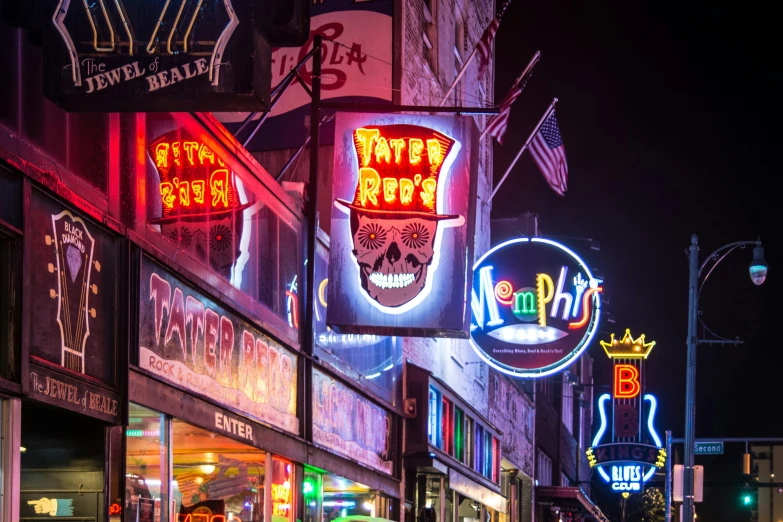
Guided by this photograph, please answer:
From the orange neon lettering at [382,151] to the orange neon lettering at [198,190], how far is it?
403cm

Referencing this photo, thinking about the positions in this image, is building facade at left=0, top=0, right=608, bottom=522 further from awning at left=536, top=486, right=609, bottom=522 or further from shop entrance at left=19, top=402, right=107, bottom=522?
awning at left=536, top=486, right=609, bottom=522

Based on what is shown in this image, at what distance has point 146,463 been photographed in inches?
424

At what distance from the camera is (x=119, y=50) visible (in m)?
8.02

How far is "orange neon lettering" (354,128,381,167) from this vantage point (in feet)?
51.2

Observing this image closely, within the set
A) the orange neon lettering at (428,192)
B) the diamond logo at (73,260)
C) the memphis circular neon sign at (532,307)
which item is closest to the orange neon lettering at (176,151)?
the diamond logo at (73,260)

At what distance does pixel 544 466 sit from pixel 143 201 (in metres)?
33.1

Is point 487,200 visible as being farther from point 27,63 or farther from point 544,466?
point 27,63

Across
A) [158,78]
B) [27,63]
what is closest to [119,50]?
[158,78]

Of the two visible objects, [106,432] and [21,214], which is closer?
[21,214]

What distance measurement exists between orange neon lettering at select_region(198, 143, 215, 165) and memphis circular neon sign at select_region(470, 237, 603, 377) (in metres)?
11.9

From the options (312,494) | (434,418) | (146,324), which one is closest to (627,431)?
(434,418)

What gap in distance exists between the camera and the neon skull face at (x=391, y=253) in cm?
1523

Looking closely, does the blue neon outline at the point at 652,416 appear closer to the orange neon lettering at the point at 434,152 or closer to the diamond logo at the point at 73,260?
the orange neon lettering at the point at 434,152

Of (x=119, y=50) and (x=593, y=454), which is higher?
(x=119, y=50)
